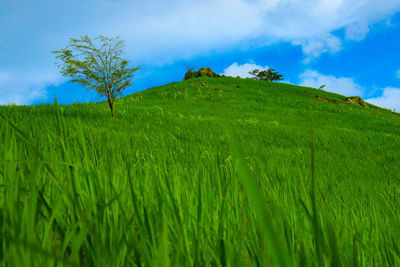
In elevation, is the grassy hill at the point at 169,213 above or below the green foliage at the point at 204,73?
below

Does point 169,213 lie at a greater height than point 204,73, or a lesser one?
lesser

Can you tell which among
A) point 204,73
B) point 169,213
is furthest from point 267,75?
point 169,213

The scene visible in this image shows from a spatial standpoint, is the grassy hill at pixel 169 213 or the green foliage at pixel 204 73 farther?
the green foliage at pixel 204 73

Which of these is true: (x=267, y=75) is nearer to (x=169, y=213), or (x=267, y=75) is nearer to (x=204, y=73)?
(x=204, y=73)

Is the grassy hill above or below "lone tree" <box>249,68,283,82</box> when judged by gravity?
below

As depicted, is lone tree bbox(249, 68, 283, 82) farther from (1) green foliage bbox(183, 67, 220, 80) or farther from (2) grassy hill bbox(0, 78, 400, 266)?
(2) grassy hill bbox(0, 78, 400, 266)

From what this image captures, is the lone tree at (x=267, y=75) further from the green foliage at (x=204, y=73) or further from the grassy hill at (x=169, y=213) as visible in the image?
the grassy hill at (x=169, y=213)

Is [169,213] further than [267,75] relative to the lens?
No

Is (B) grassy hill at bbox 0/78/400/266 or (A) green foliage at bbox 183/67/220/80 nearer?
(B) grassy hill at bbox 0/78/400/266

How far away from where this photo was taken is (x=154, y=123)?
31.0ft

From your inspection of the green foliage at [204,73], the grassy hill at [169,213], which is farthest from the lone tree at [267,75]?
the grassy hill at [169,213]

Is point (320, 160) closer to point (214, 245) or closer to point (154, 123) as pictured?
point (154, 123)

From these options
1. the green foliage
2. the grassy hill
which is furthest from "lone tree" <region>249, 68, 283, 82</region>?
the grassy hill

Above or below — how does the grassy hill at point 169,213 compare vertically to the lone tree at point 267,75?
below
